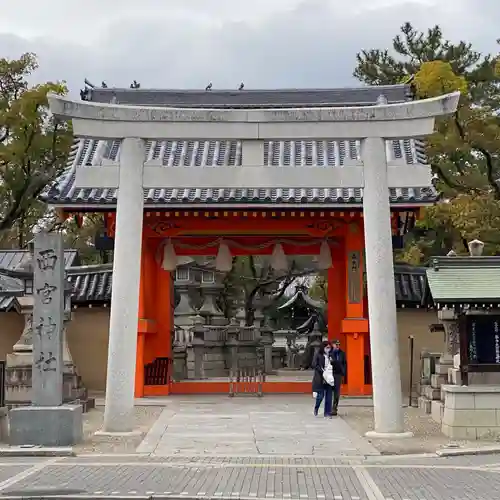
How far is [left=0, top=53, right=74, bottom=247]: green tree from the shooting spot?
88.7 feet

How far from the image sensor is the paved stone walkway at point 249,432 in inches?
486

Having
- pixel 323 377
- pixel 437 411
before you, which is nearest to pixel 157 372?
pixel 323 377

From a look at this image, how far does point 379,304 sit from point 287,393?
27.4ft

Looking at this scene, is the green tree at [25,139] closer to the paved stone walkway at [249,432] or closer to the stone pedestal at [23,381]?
the stone pedestal at [23,381]

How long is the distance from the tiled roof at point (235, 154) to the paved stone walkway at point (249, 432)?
14.6 feet

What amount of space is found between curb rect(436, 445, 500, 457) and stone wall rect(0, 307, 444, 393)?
31.3 feet

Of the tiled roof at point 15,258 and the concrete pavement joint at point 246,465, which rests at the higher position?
the tiled roof at point 15,258

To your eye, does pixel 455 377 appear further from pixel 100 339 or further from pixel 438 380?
pixel 100 339

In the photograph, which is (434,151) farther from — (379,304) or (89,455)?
(89,455)

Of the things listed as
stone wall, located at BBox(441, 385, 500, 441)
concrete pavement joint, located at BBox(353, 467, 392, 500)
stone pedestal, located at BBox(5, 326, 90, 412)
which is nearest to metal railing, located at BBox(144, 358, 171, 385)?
stone pedestal, located at BBox(5, 326, 90, 412)

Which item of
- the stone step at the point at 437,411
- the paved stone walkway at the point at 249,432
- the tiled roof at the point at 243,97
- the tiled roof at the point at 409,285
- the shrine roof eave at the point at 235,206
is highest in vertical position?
the tiled roof at the point at 243,97

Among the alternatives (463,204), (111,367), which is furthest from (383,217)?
(463,204)

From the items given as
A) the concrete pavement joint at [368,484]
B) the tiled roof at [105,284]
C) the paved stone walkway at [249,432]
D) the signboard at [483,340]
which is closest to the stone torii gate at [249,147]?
the signboard at [483,340]

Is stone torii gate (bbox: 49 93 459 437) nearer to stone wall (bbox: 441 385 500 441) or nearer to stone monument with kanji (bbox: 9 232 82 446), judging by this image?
stone monument with kanji (bbox: 9 232 82 446)
